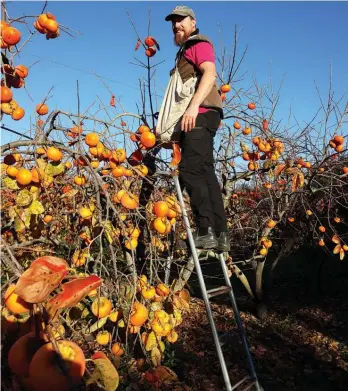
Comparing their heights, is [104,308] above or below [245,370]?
above

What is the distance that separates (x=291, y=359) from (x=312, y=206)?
8.05 ft

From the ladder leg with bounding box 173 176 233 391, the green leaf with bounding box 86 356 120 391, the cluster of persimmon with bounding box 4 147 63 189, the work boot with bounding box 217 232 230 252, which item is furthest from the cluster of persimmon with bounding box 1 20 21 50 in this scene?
the work boot with bounding box 217 232 230 252

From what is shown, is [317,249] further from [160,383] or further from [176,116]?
[176,116]

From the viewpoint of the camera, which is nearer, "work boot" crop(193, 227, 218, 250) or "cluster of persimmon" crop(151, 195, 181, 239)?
"cluster of persimmon" crop(151, 195, 181, 239)

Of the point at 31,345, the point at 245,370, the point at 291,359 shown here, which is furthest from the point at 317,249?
the point at 31,345

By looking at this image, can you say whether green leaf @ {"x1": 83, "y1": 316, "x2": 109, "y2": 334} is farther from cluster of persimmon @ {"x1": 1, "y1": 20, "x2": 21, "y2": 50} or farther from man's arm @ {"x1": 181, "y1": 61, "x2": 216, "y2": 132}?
cluster of persimmon @ {"x1": 1, "y1": 20, "x2": 21, "y2": 50}

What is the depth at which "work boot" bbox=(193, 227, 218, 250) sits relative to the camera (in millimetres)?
2230

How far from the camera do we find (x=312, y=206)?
5676 mm

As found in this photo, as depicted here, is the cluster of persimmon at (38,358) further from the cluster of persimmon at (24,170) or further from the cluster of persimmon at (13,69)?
the cluster of persimmon at (13,69)

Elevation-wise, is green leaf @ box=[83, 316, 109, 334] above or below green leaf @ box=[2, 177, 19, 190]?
below

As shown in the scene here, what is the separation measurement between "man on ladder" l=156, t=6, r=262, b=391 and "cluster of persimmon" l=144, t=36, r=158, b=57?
2.23 feet

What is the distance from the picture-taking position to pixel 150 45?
3.03 metres

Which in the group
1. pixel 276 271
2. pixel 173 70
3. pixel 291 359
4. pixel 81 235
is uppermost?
pixel 173 70

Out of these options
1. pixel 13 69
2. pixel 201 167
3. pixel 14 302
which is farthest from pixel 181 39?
pixel 14 302
